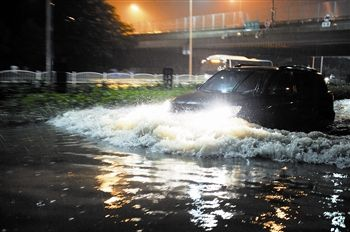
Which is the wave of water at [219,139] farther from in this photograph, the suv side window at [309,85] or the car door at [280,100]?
the suv side window at [309,85]

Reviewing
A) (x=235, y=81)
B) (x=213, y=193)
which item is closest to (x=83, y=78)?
(x=235, y=81)

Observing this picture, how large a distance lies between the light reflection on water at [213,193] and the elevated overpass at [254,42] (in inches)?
1630

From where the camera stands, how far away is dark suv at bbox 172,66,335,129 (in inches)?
404

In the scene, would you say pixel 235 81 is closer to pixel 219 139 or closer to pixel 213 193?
pixel 219 139

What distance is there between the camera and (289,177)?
24.3ft

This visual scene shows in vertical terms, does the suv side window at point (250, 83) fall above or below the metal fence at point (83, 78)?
below

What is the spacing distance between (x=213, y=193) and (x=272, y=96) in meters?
4.88

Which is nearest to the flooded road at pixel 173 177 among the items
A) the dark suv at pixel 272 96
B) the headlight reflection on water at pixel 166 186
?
the headlight reflection on water at pixel 166 186

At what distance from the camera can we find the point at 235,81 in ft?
36.9

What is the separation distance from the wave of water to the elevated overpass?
128 feet

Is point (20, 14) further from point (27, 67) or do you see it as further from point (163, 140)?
point (163, 140)

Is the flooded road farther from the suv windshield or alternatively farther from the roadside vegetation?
the roadside vegetation

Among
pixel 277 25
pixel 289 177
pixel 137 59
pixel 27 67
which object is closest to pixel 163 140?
pixel 289 177

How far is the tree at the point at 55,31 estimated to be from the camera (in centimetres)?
4438
